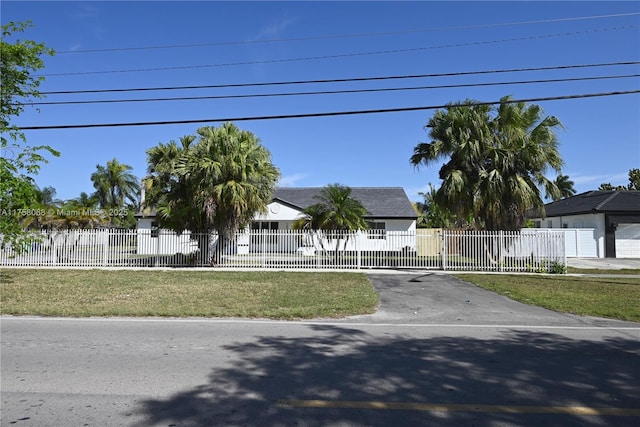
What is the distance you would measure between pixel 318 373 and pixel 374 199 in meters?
30.4

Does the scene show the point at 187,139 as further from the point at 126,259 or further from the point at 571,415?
the point at 571,415

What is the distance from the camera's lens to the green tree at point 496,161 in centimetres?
2025

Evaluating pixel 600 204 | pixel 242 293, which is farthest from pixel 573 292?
pixel 600 204

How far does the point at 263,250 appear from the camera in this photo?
20.2m

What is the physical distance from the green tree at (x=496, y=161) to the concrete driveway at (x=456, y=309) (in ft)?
21.2

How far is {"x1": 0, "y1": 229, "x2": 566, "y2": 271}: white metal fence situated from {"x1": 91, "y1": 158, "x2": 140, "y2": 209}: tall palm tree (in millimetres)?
32365

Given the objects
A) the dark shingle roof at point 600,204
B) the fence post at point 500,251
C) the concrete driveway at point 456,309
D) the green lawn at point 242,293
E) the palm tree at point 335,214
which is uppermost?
the dark shingle roof at point 600,204

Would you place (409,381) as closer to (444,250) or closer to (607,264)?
(444,250)

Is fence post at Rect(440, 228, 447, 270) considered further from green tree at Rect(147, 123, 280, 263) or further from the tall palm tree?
the tall palm tree

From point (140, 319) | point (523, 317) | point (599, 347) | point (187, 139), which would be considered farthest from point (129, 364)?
point (187, 139)

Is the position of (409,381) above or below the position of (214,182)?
below

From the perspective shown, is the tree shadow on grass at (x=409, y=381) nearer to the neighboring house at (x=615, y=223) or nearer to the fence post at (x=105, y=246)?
the fence post at (x=105, y=246)

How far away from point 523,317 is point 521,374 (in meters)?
4.53

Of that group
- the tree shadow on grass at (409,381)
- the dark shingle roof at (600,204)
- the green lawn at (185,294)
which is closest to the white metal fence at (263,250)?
the green lawn at (185,294)
